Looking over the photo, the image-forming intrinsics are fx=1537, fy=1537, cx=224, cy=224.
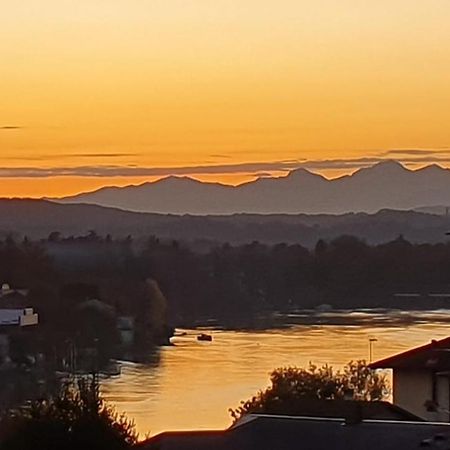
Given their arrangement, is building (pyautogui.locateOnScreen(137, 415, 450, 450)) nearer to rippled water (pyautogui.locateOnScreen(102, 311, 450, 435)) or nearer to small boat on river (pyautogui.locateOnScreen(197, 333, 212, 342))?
rippled water (pyautogui.locateOnScreen(102, 311, 450, 435))

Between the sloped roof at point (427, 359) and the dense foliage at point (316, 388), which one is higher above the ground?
the sloped roof at point (427, 359)

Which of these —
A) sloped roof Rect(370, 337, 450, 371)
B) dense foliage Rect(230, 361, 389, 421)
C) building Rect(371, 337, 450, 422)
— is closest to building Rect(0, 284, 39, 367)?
dense foliage Rect(230, 361, 389, 421)

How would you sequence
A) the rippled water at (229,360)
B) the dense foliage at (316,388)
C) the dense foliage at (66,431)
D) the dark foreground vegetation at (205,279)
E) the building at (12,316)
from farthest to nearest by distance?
the dark foreground vegetation at (205,279)
the building at (12,316)
the rippled water at (229,360)
the dense foliage at (316,388)
the dense foliage at (66,431)

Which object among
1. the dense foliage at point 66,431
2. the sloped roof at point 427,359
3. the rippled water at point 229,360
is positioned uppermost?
the sloped roof at point 427,359

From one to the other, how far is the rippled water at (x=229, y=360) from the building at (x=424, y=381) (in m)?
2.82

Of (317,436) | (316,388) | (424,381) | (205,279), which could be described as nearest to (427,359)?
(424,381)

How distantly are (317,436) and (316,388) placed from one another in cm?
574

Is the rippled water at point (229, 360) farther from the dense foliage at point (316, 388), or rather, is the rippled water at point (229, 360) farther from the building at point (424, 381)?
the building at point (424, 381)

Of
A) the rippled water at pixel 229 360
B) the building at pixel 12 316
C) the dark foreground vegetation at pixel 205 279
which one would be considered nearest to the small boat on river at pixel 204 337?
the rippled water at pixel 229 360

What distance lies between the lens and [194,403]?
1529cm

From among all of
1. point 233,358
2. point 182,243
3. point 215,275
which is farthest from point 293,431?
point 182,243

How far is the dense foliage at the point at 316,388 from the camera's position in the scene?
11531mm

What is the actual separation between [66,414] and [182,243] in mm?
33637

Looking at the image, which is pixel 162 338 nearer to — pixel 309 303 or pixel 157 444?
pixel 309 303
